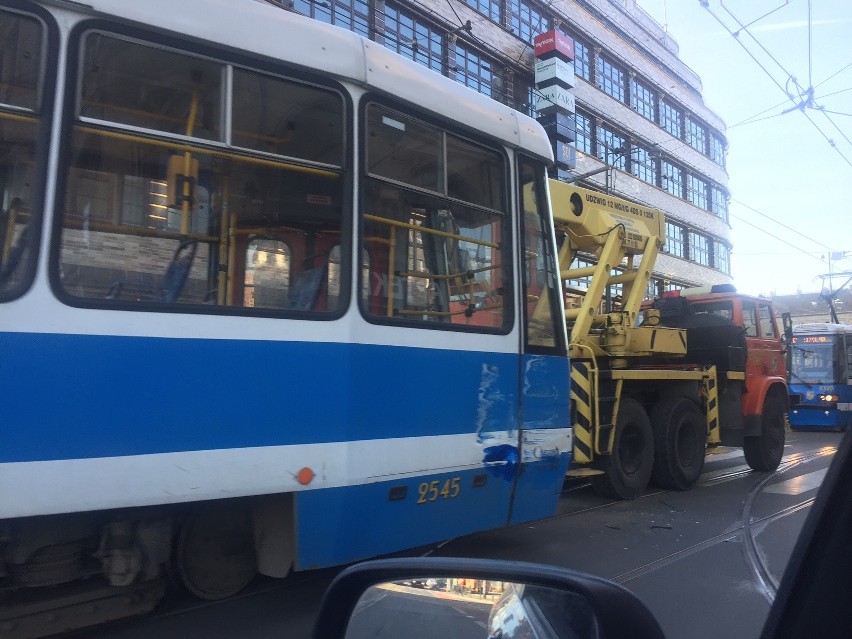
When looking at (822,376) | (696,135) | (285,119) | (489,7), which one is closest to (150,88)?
(285,119)

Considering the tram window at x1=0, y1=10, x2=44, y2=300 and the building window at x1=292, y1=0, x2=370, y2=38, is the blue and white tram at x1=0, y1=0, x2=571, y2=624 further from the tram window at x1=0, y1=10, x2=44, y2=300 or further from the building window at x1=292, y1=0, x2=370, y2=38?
the building window at x1=292, y1=0, x2=370, y2=38

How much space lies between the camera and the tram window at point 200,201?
3.07 m

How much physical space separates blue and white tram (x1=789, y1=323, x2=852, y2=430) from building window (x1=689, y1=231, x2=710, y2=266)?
52.3ft

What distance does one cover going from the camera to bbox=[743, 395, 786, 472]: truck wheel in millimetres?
10086

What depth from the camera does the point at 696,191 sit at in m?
35.1

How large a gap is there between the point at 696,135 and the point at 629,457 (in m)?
32.8

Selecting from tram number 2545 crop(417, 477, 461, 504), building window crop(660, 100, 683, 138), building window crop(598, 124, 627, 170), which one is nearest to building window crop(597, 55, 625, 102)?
building window crop(598, 124, 627, 170)

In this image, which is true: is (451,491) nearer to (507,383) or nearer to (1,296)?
(507,383)

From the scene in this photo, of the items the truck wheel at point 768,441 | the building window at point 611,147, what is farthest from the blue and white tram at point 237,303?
the building window at point 611,147

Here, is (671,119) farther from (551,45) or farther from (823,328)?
(823,328)

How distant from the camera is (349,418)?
367cm

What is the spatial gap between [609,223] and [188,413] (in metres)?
6.54

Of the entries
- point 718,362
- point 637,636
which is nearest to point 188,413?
point 637,636

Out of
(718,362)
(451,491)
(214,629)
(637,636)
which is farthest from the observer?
(718,362)
